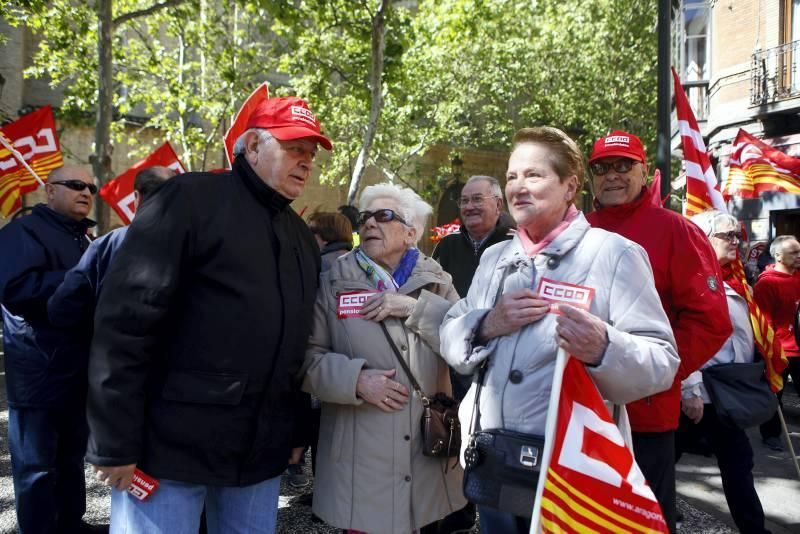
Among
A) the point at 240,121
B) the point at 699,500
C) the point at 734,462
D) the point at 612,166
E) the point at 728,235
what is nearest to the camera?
the point at 612,166

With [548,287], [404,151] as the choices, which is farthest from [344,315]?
[404,151]

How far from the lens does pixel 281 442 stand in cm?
246

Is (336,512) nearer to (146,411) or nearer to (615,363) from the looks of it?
(146,411)

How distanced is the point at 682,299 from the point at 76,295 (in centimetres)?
265

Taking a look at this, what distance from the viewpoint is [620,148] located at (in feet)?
10.6

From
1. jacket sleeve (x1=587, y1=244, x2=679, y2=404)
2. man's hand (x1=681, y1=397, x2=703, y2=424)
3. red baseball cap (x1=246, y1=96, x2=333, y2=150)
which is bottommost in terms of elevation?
man's hand (x1=681, y1=397, x2=703, y2=424)

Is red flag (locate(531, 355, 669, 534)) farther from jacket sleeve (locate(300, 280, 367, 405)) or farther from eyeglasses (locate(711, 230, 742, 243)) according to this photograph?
eyeglasses (locate(711, 230, 742, 243))

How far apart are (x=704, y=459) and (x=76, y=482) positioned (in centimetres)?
507

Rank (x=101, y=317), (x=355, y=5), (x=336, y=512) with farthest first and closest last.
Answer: (x=355, y=5)
(x=336, y=512)
(x=101, y=317)

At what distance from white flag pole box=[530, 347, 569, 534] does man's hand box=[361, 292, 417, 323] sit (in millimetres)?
886

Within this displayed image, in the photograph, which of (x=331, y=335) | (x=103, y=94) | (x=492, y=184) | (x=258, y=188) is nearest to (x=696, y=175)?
(x=492, y=184)

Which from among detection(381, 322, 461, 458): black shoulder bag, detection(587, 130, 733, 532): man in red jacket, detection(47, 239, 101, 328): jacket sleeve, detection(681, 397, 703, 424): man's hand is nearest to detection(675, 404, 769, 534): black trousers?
detection(681, 397, 703, 424): man's hand

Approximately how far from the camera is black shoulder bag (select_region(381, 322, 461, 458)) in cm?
275

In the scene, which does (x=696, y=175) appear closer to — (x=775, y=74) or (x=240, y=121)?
(x=240, y=121)
